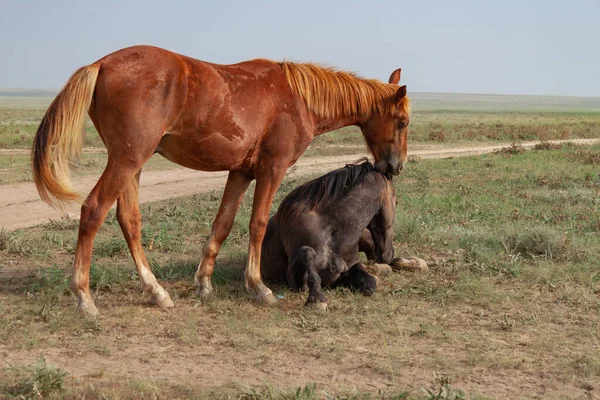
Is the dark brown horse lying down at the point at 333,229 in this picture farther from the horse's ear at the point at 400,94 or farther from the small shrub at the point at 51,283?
the small shrub at the point at 51,283

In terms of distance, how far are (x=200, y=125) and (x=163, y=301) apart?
4.92 ft

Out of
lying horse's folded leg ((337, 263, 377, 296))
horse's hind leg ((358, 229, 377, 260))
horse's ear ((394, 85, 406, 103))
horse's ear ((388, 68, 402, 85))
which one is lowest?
lying horse's folded leg ((337, 263, 377, 296))

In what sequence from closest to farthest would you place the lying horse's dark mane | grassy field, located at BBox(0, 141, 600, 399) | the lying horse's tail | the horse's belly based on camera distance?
1. grassy field, located at BBox(0, 141, 600, 399)
2. the lying horse's tail
3. the horse's belly
4. the lying horse's dark mane

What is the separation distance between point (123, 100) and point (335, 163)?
1491cm

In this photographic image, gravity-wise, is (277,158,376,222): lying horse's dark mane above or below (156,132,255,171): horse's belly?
below

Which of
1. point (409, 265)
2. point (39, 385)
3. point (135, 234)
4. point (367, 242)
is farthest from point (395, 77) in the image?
point (39, 385)

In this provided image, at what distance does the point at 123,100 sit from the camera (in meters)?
5.57

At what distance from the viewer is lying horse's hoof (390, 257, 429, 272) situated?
24.1ft

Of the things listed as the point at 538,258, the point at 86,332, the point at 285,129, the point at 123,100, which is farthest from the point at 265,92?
the point at 538,258

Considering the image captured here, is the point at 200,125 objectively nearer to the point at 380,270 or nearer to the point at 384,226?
the point at 384,226

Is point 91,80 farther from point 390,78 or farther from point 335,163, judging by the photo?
point 335,163

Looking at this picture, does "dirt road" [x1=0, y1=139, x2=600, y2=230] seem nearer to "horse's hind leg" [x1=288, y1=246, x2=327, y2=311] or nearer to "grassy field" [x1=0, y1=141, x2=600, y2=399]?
"grassy field" [x1=0, y1=141, x2=600, y2=399]

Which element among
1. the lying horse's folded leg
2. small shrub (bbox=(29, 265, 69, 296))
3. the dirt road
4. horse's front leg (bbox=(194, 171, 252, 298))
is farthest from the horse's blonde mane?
the dirt road

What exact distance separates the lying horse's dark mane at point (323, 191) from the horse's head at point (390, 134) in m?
0.15
